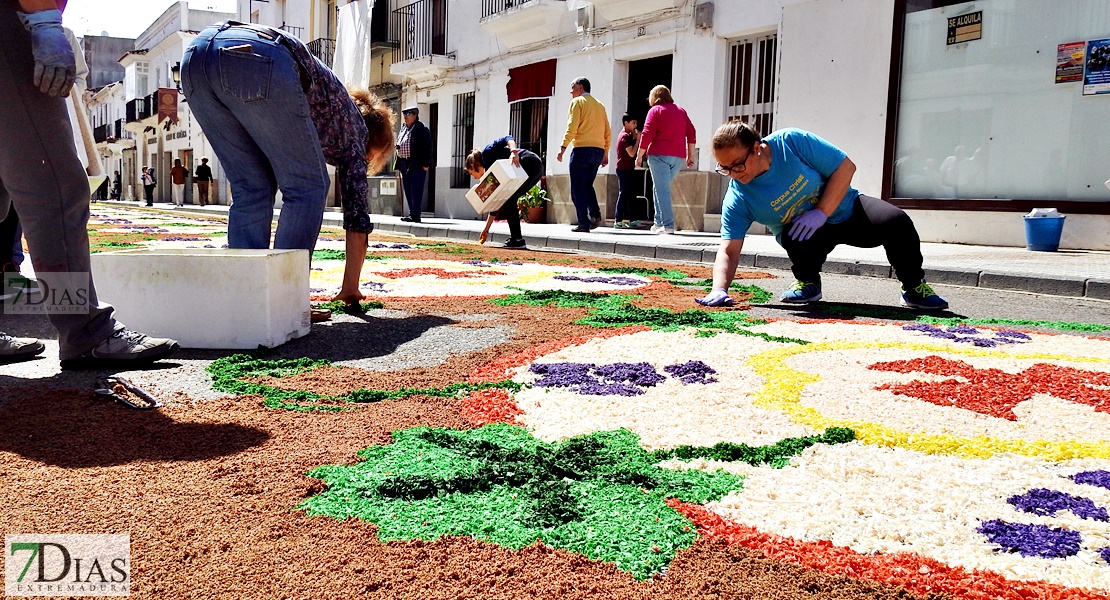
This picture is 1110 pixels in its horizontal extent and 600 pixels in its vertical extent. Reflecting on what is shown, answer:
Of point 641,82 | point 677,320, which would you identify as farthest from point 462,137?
point 677,320

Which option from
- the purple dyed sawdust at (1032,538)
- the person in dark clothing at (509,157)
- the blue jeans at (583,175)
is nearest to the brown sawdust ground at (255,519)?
the purple dyed sawdust at (1032,538)

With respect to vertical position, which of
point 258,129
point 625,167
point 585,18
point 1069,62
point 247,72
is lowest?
point 258,129

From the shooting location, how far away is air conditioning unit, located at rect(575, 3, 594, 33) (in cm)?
1602

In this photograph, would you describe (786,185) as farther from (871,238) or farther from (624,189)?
(624,189)

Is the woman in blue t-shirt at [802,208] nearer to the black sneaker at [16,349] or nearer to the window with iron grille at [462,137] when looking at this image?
the black sneaker at [16,349]

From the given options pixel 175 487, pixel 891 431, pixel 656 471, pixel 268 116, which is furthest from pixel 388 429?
pixel 268 116

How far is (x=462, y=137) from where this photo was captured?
21.2 metres

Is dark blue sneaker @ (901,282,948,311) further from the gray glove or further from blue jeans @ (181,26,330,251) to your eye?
the gray glove

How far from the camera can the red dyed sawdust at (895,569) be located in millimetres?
1466

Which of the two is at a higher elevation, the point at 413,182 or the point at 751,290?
the point at 413,182

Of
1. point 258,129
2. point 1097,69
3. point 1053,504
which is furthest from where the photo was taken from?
point 1097,69

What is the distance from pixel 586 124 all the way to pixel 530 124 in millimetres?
6325

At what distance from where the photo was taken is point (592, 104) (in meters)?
12.0

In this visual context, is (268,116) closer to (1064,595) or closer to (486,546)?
(486,546)
